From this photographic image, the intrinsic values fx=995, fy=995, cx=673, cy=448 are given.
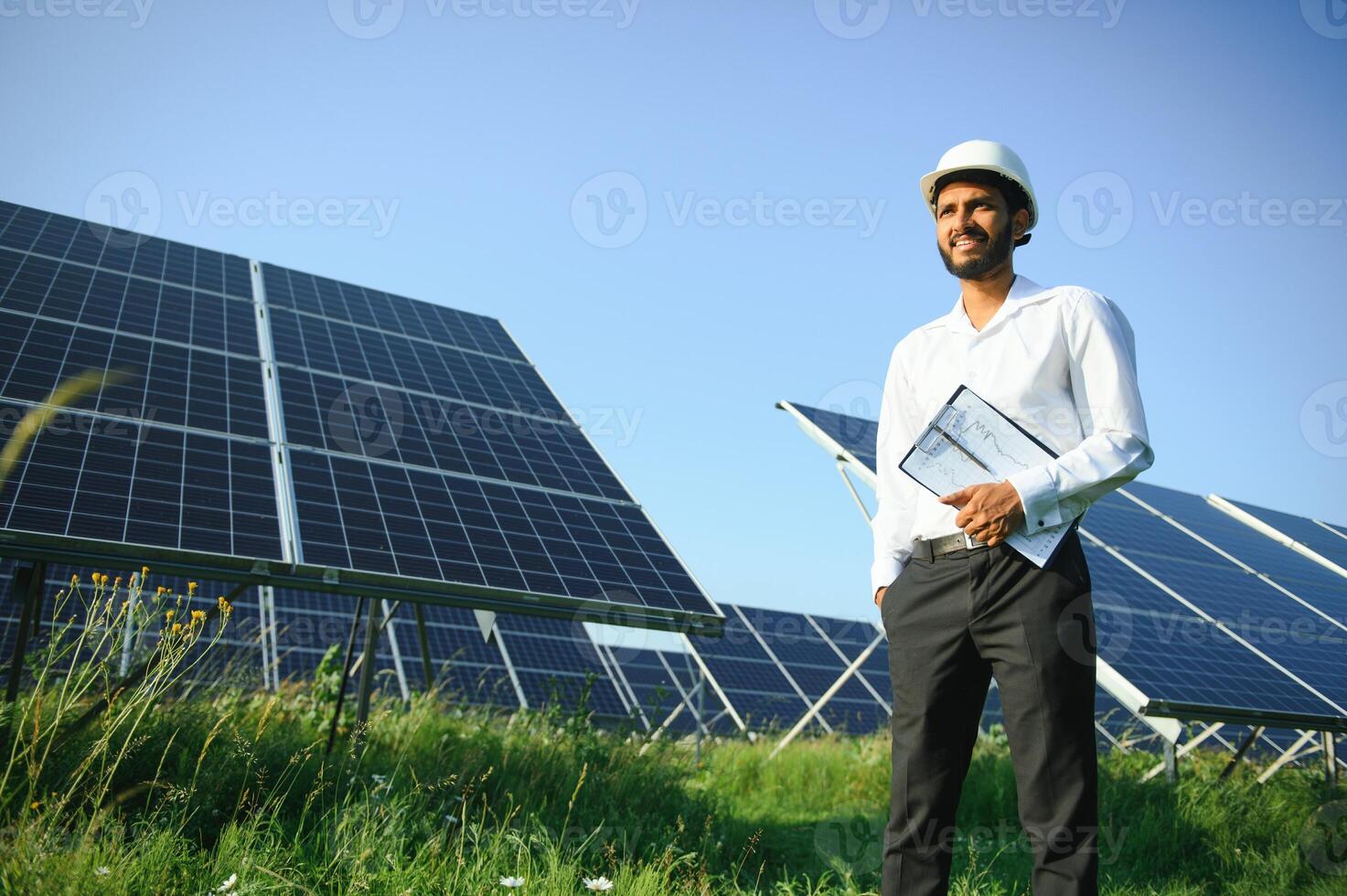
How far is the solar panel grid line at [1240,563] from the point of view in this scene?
10.9 m

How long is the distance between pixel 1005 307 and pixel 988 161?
0.43 metres

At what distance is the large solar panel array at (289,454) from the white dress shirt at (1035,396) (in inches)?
129

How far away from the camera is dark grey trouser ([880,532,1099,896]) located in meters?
2.51

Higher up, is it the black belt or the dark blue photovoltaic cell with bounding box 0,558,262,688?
the black belt

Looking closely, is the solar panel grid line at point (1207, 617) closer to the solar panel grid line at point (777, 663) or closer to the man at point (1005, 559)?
the solar panel grid line at point (777, 663)

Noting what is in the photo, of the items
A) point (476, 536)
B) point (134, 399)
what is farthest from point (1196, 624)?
point (134, 399)

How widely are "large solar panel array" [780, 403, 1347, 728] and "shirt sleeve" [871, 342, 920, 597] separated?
15.4ft

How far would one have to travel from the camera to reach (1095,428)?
2775 mm

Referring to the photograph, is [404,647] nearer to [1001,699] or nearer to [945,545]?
[945,545]

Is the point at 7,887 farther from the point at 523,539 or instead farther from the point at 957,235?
the point at 523,539

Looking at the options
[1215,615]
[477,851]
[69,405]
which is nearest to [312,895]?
[477,851]

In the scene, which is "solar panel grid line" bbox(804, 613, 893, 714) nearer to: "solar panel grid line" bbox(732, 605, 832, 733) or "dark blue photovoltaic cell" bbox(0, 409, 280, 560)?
"solar panel grid line" bbox(732, 605, 832, 733)

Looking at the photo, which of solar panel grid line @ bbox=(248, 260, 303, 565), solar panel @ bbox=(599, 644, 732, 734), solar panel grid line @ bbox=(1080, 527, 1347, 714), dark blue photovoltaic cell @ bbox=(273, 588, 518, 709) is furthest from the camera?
solar panel @ bbox=(599, 644, 732, 734)

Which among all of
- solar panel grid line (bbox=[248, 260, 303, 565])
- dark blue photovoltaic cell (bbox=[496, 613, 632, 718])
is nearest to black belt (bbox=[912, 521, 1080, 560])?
solar panel grid line (bbox=[248, 260, 303, 565])
